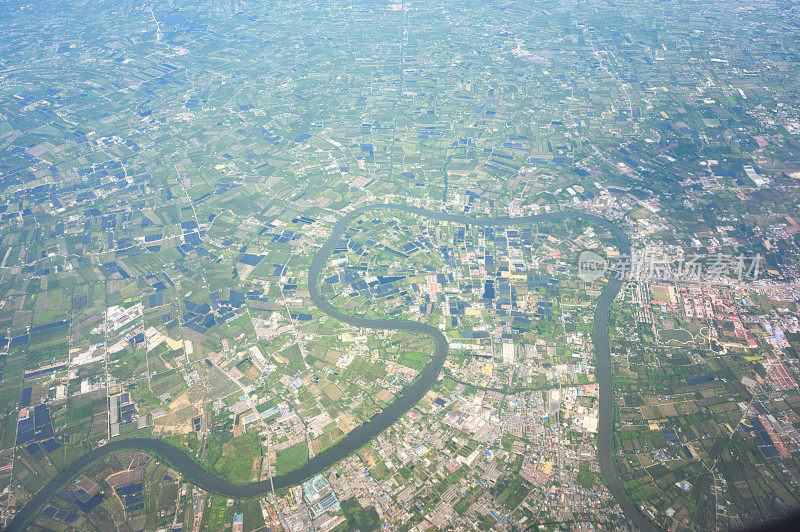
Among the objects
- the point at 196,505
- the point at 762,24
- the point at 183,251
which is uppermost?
the point at 762,24

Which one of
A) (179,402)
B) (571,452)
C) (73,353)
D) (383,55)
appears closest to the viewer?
(571,452)

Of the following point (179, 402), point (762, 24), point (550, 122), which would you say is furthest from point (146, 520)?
point (762, 24)

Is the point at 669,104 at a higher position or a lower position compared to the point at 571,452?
higher

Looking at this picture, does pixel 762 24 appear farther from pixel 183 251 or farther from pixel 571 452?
pixel 183 251

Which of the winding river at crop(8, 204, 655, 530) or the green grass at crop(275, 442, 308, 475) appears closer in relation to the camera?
the winding river at crop(8, 204, 655, 530)

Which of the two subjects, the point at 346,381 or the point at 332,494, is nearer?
the point at 332,494

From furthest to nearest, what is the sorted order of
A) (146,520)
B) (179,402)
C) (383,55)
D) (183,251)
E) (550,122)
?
(383,55) < (550,122) < (183,251) < (179,402) < (146,520)

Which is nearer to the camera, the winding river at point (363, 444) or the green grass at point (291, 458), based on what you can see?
the winding river at point (363, 444)

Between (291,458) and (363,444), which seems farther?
(363,444)

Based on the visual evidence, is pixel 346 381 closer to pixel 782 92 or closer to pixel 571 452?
pixel 571 452
